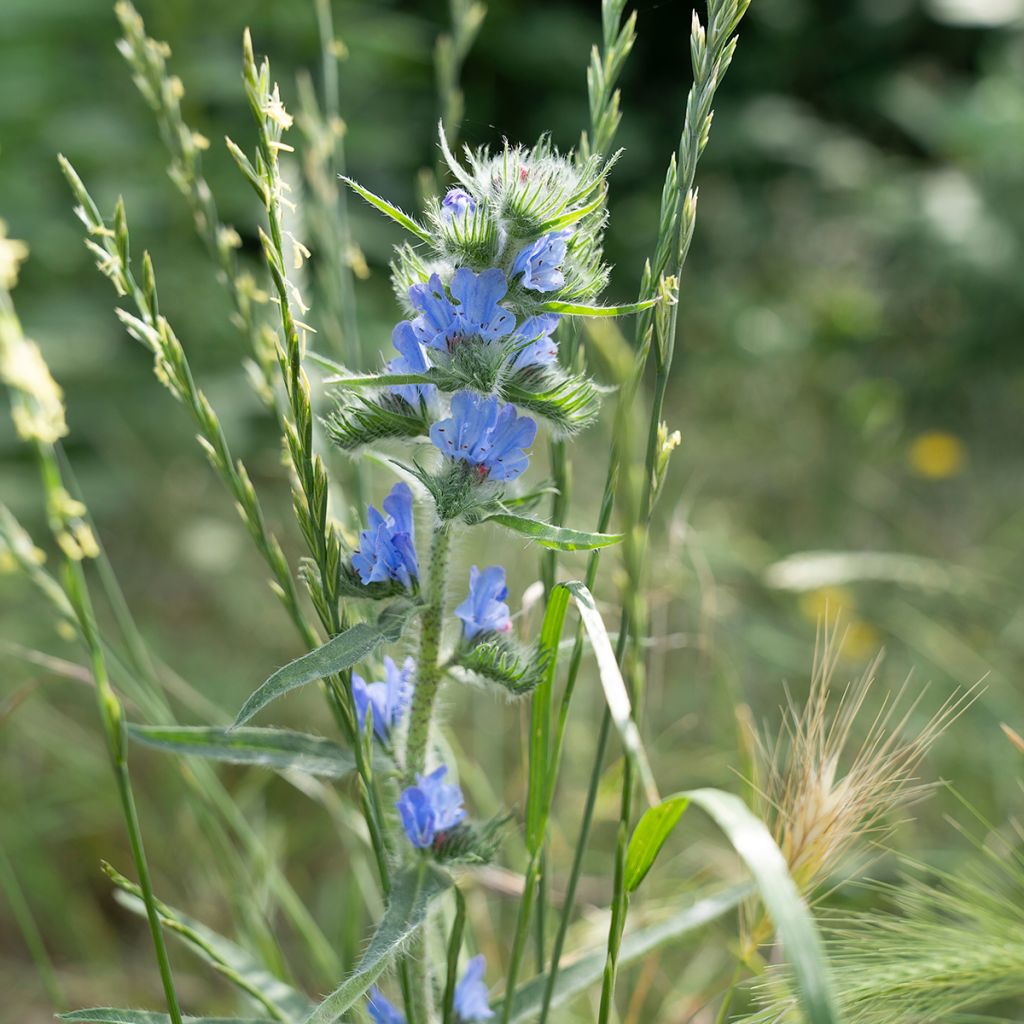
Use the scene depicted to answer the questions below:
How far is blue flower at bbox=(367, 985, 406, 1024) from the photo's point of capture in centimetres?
66

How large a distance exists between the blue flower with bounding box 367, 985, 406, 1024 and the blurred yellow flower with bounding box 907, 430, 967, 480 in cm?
181

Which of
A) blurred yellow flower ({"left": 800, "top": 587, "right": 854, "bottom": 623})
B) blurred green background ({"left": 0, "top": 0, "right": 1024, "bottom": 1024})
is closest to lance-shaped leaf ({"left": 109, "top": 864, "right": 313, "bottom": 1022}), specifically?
blurred green background ({"left": 0, "top": 0, "right": 1024, "bottom": 1024})

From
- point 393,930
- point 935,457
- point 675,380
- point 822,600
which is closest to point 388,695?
point 393,930

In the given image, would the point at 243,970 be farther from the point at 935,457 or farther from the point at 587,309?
the point at 935,457

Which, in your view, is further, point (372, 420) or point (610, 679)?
point (372, 420)

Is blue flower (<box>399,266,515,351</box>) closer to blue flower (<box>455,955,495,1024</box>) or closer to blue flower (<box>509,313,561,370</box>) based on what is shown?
blue flower (<box>509,313,561,370</box>)

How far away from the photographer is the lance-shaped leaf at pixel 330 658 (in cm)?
52

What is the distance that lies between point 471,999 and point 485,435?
36cm

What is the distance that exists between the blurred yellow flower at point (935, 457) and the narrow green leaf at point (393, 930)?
1.82 meters

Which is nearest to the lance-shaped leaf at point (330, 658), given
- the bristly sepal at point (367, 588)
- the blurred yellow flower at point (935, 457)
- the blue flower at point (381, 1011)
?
Answer: the bristly sepal at point (367, 588)

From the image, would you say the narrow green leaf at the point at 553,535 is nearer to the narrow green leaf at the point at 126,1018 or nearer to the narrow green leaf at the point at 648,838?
the narrow green leaf at the point at 648,838

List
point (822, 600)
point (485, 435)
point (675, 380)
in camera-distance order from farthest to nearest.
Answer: point (675, 380)
point (822, 600)
point (485, 435)

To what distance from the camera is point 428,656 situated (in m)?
0.64

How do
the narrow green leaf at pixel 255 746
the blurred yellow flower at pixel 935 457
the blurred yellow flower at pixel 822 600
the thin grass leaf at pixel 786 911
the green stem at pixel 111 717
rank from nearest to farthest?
1. the thin grass leaf at pixel 786 911
2. the green stem at pixel 111 717
3. the narrow green leaf at pixel 255 746
4. the blurred yellow flower at pixel 822 600
5. the blurred yellow flower at pixel 935 457
